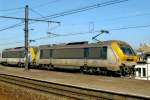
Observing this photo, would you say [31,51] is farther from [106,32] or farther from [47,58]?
[106,32]

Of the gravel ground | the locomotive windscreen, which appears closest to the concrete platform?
the gravel ground

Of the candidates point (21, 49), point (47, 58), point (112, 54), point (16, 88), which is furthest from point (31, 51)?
point (16, 88)

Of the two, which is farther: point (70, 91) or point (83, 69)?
point (83, 69)

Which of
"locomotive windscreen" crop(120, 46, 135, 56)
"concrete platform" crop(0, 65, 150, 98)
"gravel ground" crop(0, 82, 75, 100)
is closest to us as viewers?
"concrete platform" crop(0, 65, 150, 98)

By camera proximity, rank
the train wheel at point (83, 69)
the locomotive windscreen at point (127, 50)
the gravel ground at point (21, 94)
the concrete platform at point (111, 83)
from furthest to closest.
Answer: the train wheel at point (83, 69) < the locomotive windscreen at point (127, 50) < the gravel ground at point (21, 94) < the concrete platform at point (111, 83)

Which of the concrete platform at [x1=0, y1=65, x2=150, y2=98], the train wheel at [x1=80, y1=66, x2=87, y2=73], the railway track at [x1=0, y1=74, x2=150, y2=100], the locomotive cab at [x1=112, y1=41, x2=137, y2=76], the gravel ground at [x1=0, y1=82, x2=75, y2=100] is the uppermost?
the locomotive cab at [x1=112, y1=41, x2=137, y2=76]

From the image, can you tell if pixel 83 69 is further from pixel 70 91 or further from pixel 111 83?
pixel 70 91

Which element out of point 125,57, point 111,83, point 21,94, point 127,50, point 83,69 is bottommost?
point 21,94

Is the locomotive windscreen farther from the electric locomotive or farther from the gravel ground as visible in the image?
the gravel ground

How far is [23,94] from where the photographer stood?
703 inches

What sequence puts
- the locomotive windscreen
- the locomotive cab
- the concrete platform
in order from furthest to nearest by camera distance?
the locomotive windscreen → the locomotive cab → the concrete platform

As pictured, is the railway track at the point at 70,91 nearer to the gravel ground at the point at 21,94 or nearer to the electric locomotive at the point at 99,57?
the gravel ground at the point at 21,94

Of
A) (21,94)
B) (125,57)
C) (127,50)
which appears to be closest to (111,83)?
(21,94)

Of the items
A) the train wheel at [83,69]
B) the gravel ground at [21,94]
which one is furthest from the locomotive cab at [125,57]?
the gravel ground at [21,94]
